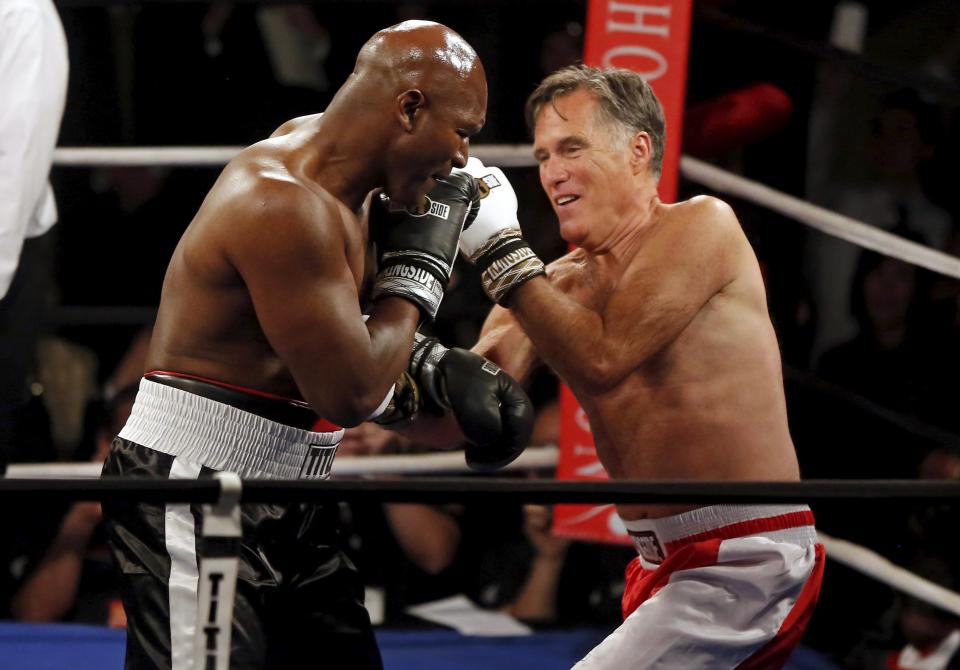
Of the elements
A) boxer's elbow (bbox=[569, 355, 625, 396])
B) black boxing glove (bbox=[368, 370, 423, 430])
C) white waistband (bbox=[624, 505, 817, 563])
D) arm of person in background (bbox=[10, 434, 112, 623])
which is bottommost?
arm of person in background (bbox=[10, 434, 112, 623])

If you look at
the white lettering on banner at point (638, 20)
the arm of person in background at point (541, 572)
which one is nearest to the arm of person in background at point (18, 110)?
the white lettering on banner at point (638, 20)

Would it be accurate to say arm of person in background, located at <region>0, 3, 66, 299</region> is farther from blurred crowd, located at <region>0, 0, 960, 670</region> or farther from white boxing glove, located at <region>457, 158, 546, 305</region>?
white boxing glove, located at <region>457, 158, 546, 305</region>

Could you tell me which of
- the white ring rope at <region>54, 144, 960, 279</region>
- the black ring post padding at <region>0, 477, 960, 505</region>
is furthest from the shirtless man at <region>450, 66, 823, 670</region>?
the white ring rope at <region>54, 144, 960, 279</region>

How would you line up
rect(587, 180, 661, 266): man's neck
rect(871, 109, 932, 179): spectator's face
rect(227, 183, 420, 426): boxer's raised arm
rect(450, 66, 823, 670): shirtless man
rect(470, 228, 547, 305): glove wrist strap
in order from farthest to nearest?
A: rect(871, 109, 932, 179): spectator's face < rect(587, 180, 661, 266): man's neck < rect(470, 228, 547, 305): glove wrist strap < rect(450, 66, 823, 670): shirtless man < rect(227, 183, 420, 426): boxer's raised arm

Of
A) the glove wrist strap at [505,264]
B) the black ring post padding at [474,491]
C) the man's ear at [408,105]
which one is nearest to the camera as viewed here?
the black ring post padding at [474,491]

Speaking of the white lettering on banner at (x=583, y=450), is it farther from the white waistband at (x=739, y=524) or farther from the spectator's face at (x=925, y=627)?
the white waistband at (x=739, y=524)

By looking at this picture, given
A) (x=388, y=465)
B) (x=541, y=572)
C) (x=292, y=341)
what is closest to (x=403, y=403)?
(x=292, y=341)

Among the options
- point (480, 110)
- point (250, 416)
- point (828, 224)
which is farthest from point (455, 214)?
point (828, 224)

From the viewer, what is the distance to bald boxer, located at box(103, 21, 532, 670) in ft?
5.62

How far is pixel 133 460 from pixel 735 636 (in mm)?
870

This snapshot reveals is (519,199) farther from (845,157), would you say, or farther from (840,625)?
(840,625)

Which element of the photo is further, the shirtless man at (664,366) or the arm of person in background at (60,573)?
A: the arm of person in background at (60,573)

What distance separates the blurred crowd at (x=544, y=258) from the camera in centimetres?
308

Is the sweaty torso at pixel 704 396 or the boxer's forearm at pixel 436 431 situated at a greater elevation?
the sweaty torso at pixel 704 396
